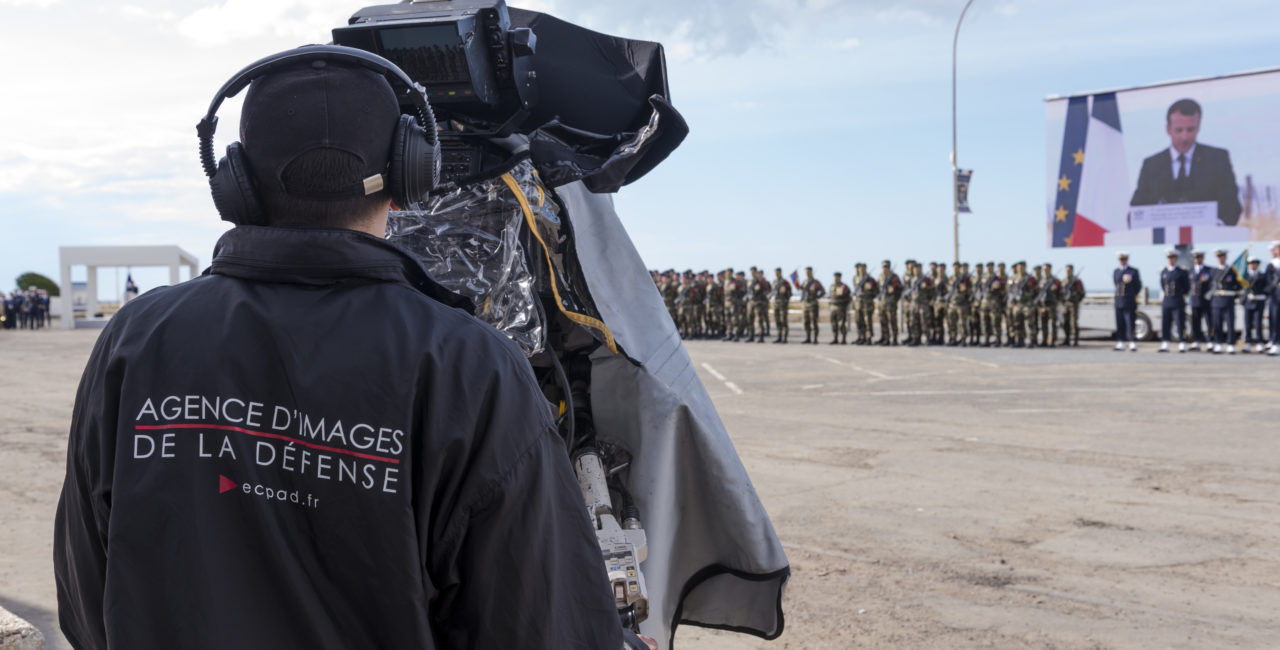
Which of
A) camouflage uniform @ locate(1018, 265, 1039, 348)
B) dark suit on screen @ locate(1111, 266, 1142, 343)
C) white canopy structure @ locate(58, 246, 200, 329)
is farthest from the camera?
white canopy structure @ locate(58, 246, 200, 329)

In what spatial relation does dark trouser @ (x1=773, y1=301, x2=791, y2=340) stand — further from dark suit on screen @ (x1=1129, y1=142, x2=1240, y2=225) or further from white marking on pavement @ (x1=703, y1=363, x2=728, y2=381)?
dark suit on screen @ (x1=1129, y1=142, x2=1240, y2=225)

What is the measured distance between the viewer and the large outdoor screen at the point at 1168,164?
77.8ft

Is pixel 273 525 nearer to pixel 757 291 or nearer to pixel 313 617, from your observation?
pixel 313 617

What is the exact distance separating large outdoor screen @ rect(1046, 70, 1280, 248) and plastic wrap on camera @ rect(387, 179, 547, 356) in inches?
1020

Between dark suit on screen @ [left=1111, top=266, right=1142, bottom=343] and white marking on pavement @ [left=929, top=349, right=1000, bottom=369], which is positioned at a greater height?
dark suit on screen @ [left=1111, top=266, right=1142, bottom=343]

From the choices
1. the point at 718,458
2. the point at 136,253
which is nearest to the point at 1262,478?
the point at 718,458

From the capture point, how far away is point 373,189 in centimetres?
144

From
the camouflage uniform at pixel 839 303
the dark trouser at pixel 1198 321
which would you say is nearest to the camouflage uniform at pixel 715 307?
the camouflage uniform at pixel 839 303

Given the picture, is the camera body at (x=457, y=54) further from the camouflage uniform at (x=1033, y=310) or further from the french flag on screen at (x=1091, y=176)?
the french flag on screen at (x=1091, y=176)

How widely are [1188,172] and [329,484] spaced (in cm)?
2749

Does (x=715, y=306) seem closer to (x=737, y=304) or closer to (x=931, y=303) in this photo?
(x=737, y=304)

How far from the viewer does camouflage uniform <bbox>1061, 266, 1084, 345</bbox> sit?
70.8 feet

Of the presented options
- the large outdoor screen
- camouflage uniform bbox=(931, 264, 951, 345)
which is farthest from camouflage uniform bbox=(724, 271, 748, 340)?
the large outdoor screen

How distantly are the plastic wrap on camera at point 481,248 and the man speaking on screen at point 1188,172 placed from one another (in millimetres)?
26070
